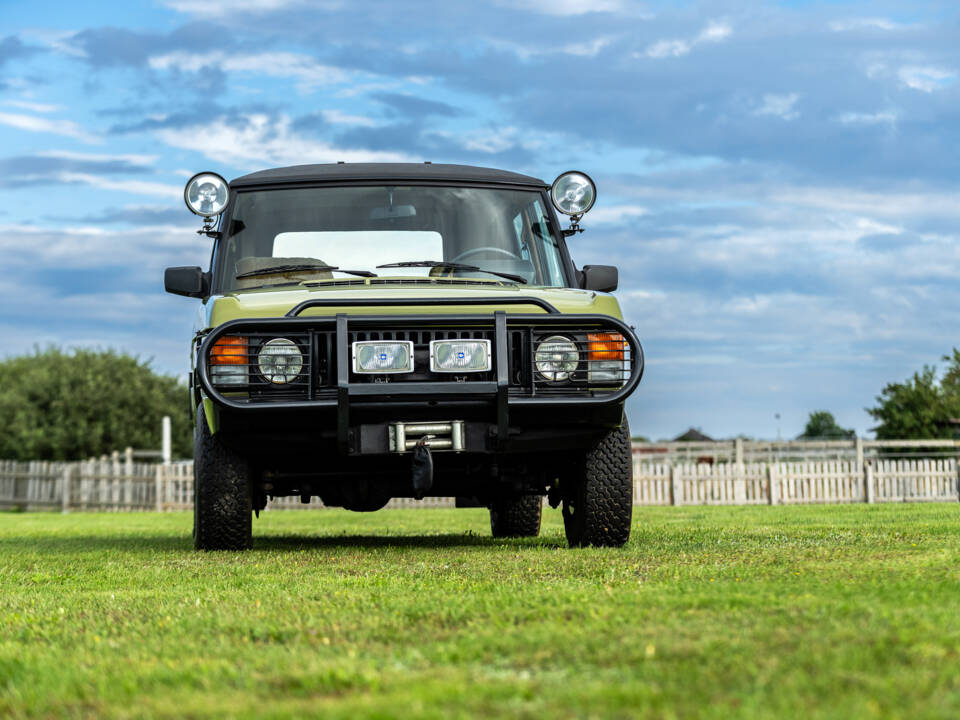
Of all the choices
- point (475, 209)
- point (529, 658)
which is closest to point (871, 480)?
point (475, 209)

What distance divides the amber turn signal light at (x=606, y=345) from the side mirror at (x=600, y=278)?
1.53m

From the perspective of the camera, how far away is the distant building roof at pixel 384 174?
8641 millimetres

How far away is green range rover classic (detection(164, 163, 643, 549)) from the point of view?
681 centimetres

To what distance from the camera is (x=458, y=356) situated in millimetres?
6809

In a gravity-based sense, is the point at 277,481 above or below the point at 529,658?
above

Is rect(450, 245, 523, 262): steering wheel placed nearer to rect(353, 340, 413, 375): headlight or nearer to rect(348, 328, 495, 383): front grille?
rect(348, 328, 495, 383): front grille

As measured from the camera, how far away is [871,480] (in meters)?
29.5

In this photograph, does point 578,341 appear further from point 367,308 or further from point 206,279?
point 206,279

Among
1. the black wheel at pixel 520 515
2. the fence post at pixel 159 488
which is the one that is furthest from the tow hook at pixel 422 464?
the fence post at pixel 159 488

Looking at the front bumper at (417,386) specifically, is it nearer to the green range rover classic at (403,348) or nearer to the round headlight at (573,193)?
the green range rover classic at (403,348)

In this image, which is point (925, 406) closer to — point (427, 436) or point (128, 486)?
point (128, 486)

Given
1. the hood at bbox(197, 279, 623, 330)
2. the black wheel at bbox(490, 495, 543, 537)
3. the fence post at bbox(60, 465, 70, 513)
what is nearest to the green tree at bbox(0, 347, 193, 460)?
the fence post at bbox(60, 465, 70, 513)

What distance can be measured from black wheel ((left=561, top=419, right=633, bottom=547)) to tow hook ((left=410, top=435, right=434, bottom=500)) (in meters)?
1.14

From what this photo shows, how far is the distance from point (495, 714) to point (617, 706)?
0.94ft
